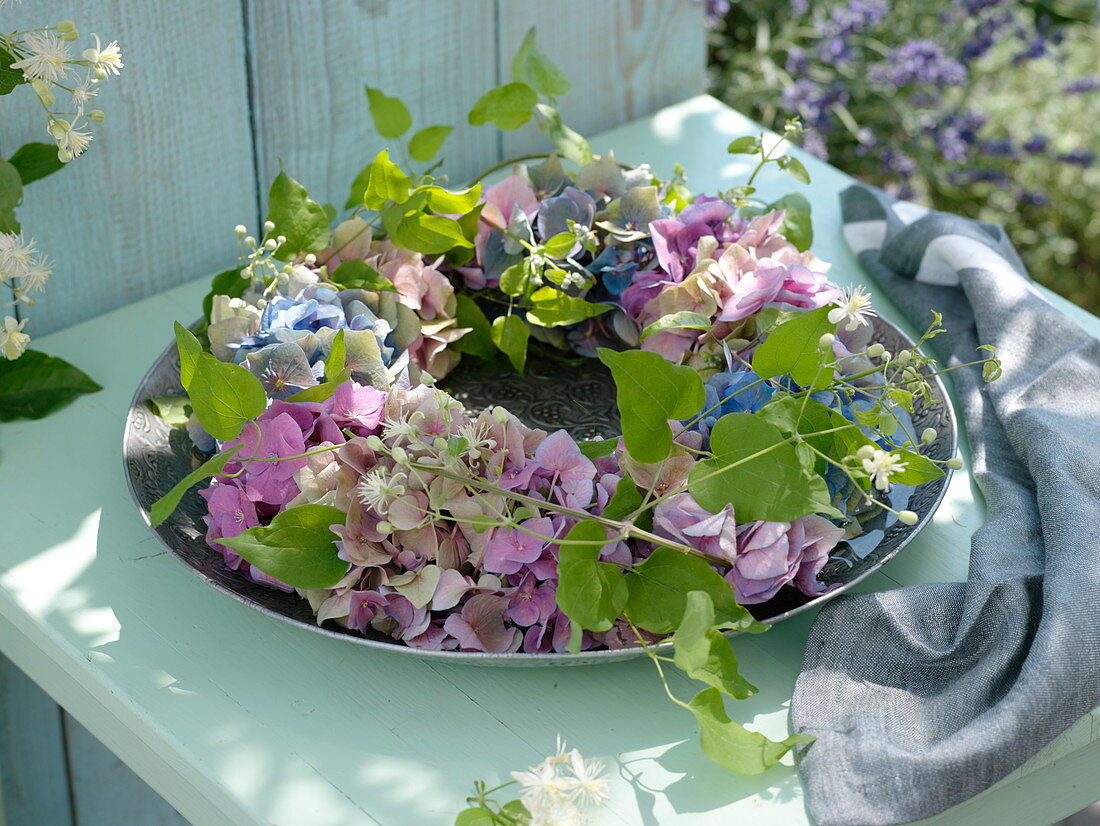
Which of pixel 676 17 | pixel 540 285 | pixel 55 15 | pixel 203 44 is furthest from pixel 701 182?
pixel 55 15

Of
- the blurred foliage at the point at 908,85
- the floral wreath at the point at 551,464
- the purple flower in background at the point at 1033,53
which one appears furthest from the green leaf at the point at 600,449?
the purple flower in background at the point at 1033,53

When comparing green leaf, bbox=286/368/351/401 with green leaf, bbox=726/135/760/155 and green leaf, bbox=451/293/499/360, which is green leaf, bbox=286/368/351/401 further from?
green leaf, bbox=726/135/760/155

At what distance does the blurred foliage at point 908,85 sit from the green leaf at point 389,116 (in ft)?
2.55

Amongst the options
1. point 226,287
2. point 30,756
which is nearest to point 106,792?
point 30,756

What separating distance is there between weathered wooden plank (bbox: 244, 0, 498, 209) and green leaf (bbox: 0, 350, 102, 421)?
0.84ft

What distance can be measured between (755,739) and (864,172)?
61.1 inches

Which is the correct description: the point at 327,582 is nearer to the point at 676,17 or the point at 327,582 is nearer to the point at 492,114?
the point at 492,114

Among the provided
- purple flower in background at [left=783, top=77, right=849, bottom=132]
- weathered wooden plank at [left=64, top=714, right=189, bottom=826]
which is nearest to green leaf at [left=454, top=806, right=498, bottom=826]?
weathered wooden plank at [left=64, top=714, right=189, bottom=826]

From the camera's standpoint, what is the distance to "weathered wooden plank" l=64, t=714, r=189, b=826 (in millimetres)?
1187

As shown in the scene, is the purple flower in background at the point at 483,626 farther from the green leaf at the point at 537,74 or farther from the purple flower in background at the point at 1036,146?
the purple flower in background at the point at 1036,146

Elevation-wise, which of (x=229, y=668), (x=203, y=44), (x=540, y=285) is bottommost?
(x=229, y=668)

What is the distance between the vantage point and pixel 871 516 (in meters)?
0.68

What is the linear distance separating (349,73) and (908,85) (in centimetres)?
112

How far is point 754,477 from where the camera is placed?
1.93 ft
